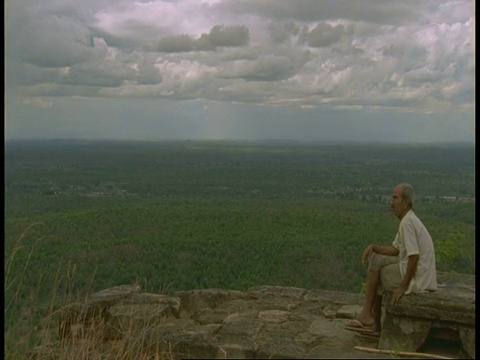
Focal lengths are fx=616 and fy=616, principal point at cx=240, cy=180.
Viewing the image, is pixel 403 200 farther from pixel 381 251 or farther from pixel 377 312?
pixel 377 312

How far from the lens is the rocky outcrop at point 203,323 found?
249 inches

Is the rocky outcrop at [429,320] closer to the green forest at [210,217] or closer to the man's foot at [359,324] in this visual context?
the man's foot at [359,324]

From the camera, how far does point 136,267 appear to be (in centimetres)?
1361

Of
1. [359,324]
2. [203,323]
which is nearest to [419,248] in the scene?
[359,324]

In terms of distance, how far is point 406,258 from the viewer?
568 cm

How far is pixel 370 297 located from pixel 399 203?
1055 millimetres

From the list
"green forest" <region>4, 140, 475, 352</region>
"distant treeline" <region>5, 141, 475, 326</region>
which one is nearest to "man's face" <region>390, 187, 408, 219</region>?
"distant treeline" <region>5, 141, 475, 326</region>

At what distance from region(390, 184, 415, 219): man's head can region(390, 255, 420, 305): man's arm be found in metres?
0.42

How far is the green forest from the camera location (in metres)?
9.61

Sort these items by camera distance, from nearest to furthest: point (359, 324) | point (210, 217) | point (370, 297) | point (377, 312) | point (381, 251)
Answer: point (381, 251) < point (370, 297) < point (377, 312) < point (359, 324) < point (210, 217)

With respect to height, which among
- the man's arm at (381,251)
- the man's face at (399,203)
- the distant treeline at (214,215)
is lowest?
the distant treeline at (214,215)

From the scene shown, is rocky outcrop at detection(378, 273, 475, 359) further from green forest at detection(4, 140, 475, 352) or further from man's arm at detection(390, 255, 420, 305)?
green forest at detection(4, 140, 475, 352)

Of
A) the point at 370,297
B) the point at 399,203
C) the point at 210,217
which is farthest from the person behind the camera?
the point at 210,217

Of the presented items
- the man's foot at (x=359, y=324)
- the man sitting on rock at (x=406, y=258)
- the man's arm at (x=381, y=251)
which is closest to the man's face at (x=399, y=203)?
the man sitting on rock at (x=406, y=258)
